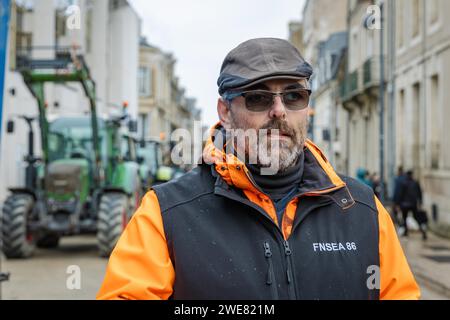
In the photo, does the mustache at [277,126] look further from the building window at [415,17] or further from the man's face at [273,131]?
the building window at [415,17]

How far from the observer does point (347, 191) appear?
2656 mm

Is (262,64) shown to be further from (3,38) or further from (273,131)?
(3,38)

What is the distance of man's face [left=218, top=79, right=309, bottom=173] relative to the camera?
261 cm

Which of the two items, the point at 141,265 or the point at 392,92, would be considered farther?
the point at 392,92

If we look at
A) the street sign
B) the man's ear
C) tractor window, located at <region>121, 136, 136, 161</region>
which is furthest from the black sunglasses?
tractor window, located at <region>121, 136, 136, 161</region>

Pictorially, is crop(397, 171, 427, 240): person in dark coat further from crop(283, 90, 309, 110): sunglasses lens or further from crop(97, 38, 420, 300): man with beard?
crop(283, 90, 309, 110): sunglasses lens

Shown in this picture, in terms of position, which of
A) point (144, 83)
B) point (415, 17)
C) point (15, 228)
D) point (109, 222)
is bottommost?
point (15, 228)

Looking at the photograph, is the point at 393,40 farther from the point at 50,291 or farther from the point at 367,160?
the point at 50,291

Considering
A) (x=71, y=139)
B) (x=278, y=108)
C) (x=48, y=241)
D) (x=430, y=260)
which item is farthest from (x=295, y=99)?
(x=48, y=241)

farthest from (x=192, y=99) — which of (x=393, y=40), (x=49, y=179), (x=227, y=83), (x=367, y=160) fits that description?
(x=227, y=83)

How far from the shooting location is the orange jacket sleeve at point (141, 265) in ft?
7.67

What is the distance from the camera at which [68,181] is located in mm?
13555

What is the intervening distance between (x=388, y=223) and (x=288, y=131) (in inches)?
19.3

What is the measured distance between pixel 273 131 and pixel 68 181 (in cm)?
1134
